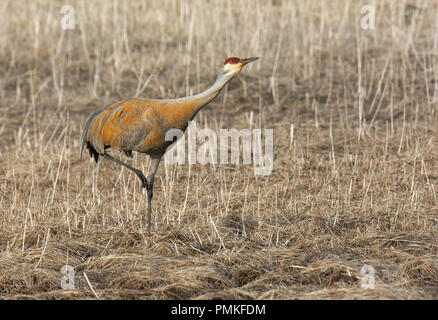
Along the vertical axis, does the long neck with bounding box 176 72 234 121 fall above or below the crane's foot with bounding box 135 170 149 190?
above

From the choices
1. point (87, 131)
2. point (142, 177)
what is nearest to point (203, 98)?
point (142, 177)

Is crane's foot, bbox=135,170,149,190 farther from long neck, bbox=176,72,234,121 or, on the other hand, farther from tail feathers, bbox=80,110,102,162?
long neck, bbox=176,72,234,121

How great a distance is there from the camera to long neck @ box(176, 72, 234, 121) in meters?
4.34

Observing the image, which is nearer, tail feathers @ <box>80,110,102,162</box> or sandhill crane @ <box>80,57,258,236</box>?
sandhill crane @ <box>80,57,258,236</box>

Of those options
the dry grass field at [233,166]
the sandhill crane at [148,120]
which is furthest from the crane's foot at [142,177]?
the dry grass field at [233,166]

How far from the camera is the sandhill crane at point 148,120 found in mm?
4363

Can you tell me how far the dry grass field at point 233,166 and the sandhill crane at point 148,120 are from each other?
0.61 meters

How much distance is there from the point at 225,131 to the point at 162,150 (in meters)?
3.20

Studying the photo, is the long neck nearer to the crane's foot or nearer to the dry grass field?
the crane's foot

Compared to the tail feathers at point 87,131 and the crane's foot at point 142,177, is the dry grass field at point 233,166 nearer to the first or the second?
the crane's foot at point 142,177

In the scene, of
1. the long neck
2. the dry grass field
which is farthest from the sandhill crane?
the dry grass field

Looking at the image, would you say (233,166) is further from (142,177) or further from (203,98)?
(203,98)
